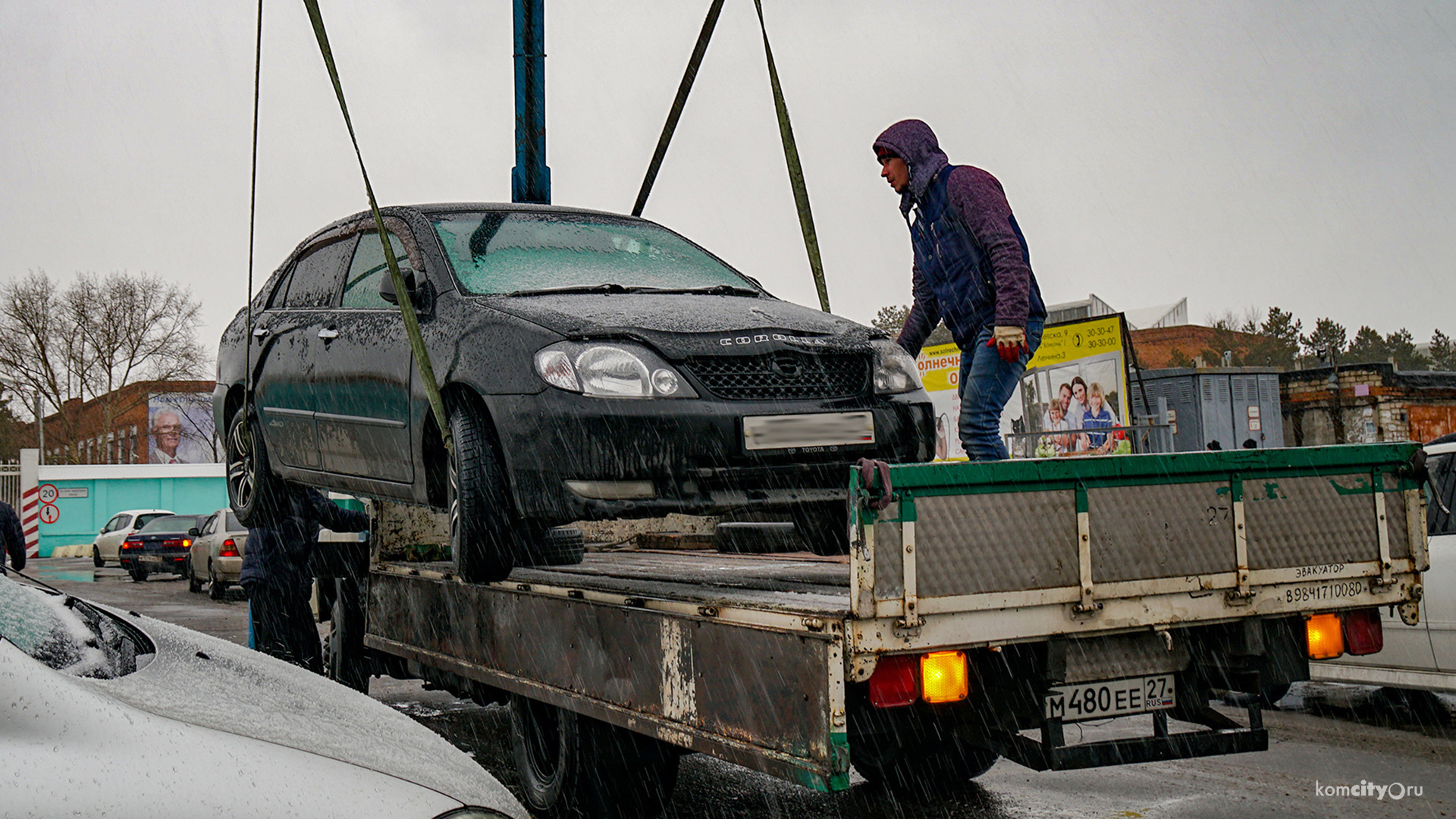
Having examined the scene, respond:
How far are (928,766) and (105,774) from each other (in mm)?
3790

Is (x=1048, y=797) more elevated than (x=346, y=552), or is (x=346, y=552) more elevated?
(x=346, y=552)

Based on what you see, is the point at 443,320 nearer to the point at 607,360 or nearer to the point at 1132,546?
the point at 607,360

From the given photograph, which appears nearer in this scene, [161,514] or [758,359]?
[758,359]

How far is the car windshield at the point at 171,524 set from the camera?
74.1ft

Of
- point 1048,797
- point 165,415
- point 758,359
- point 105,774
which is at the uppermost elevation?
point 165,415

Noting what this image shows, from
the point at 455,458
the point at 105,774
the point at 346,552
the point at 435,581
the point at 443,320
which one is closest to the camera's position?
the point at 105,774

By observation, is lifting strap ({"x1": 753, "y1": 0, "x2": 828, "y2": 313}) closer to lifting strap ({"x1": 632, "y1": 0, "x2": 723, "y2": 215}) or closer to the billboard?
lifting strap ({"x1": 632, "y1": 0, "x2": 723, "y2": 215})

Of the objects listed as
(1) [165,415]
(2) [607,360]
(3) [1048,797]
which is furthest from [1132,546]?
(1) [165,415]

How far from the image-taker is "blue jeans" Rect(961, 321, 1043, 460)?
4.89 m

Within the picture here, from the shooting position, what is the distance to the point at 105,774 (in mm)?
1811

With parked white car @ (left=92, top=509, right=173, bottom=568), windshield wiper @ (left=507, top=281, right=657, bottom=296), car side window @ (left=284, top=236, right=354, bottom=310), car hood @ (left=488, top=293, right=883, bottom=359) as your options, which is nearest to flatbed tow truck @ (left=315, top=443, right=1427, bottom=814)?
car hood @ (left=488, top=293, right=883, bottom=359)

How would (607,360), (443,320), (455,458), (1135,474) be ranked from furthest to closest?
(443,320)
(455,458)
(607,360)
(1135,474)

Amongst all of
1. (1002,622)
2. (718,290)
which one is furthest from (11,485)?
(1002,622)

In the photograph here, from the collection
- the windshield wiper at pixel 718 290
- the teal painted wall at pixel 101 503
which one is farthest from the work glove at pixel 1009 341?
the teal painted wall at pixel 101 503
